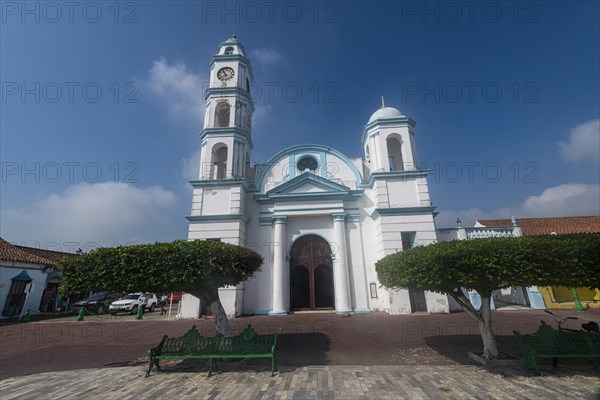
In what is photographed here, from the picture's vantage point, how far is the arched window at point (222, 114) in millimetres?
18520

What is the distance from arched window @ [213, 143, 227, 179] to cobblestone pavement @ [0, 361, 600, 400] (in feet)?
42.5

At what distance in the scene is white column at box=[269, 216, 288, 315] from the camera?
573 inches

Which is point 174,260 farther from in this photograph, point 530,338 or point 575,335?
point 575,335

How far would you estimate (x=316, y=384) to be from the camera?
539cm

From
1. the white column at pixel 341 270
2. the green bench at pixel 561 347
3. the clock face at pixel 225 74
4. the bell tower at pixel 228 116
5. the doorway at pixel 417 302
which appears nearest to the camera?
the green bench at pixel 561 347

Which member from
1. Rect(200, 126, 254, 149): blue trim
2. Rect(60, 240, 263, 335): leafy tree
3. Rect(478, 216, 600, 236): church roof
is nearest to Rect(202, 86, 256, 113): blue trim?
Rect(200, 126, 254, 149): blue trim

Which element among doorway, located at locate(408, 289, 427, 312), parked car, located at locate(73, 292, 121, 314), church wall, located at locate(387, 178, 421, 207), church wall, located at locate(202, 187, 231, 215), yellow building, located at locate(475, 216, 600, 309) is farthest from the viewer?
parked car, located at locate(73, 292, 121, 314)

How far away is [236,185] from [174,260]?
10.3 meters

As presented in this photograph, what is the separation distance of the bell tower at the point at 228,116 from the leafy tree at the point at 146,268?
1061 cm

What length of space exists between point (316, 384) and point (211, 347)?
2.71 metres

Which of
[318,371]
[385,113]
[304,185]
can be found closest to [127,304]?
[304,185]

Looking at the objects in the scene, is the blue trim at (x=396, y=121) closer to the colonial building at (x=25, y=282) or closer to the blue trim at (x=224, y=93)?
the blue trim at (x=224, y=93)

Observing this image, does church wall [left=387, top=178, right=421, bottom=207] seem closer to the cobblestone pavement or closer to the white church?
the white church

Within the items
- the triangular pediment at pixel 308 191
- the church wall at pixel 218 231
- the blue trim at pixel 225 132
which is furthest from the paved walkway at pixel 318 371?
the blue trim at pixel 225 132
